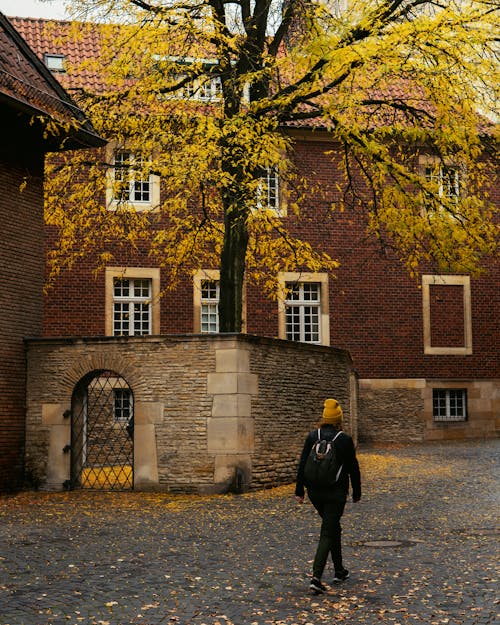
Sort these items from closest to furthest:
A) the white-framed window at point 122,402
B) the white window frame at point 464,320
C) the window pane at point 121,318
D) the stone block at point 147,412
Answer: the stone block at point 147,412, the white-framed window at point 122,402, the window pane at point 121,318, the white window frame at point 464,320

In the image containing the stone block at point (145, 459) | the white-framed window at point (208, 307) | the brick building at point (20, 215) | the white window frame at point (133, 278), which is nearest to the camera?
the stone block at point (145, 459)

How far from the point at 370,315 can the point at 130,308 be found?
6743mm

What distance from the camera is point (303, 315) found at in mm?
27344

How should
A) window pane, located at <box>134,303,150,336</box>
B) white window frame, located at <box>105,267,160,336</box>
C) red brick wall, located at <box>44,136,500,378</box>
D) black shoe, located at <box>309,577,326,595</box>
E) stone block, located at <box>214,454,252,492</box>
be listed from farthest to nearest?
red brick wall, located at <box>44,136,500,378</box> < window pane, located at <box>134,303,150,336</box> < white window frame, located at <box>105,267,160,336</box> < stone block, located at <box>214,454,252,492</box> < black shoe, located at <box>309,577,326,595</box>

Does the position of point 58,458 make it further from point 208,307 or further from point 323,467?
point 208,307

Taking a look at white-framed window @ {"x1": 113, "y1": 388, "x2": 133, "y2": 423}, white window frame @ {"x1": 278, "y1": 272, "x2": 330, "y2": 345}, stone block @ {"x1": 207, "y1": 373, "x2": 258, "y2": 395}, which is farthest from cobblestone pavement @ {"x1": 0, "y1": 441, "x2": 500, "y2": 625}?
white window frame @ {"x1": 278, "y1": 272, "x2": 330, "y2": 345}

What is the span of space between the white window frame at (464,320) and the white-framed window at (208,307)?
612 centimetres

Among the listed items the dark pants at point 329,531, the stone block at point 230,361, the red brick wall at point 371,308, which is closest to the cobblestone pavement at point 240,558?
the dark pants at point 329,531

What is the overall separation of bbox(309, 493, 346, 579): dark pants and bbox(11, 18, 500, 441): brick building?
58.7ft

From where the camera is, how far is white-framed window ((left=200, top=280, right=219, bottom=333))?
2642cm

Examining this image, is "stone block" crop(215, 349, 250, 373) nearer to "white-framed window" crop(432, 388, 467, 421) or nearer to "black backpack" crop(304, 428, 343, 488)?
"black backpack" crop(304, 428, 343, 488)

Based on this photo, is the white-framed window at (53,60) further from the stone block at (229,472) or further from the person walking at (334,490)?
the person walking at (334,490)

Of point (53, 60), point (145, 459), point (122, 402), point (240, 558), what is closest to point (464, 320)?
point (122, 402)

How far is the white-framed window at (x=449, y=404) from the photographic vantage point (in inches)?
1117
